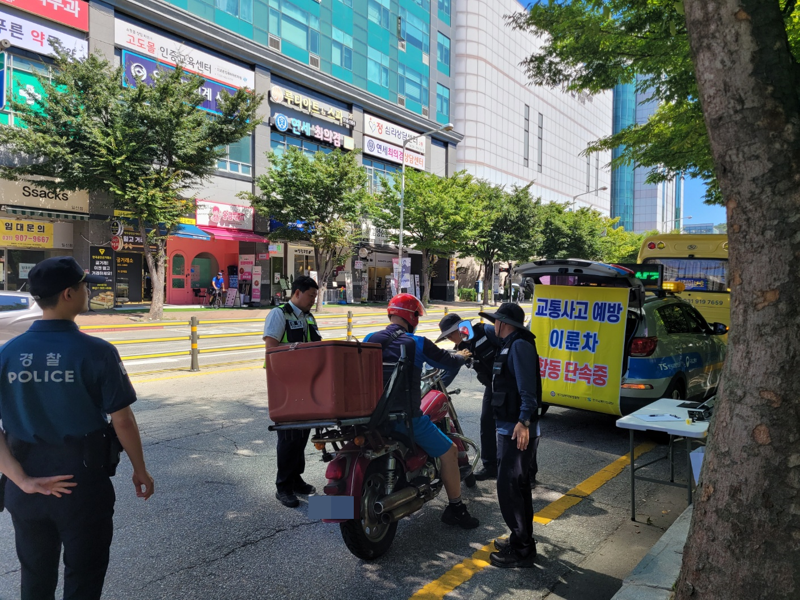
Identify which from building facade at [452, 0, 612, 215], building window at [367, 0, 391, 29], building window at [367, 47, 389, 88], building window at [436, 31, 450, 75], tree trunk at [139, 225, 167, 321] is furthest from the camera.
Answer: building facade at [452, 0, 612, 215]

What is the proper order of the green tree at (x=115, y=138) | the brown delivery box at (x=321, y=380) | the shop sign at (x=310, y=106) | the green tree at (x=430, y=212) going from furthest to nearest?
the green tree at (x=430, y=212)
the shop sign at (x=310, y=106)
the green tree at (x=115, y=138)
the brown delivery box at (x=321, y=380)

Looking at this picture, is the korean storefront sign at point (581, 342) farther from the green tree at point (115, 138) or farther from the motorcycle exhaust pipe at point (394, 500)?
the green tree at point (115, 138)

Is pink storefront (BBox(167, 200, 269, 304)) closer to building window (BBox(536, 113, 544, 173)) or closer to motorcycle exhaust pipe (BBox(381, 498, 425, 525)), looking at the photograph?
motorcycle exhaust pipe (BBox(381, 498, 425, 525))

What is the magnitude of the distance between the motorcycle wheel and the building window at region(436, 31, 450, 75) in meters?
44.7

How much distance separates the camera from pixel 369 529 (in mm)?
3584

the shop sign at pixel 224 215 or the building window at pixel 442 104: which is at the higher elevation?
the building window at pixel 442 104

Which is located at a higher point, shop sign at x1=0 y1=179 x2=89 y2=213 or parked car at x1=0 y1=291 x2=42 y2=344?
shop sign at x1=0 y1=179 x2=89 y2=213

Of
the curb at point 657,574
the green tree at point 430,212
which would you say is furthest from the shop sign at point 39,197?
the curb at point 657,574

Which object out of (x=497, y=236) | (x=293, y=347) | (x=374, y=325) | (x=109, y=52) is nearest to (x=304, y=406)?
(x=293, y=347)

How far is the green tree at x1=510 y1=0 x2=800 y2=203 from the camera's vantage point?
7.43 m

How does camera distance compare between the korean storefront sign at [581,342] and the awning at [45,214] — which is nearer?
the korean storefront sign at [581,342]

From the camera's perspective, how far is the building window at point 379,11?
36.1 m

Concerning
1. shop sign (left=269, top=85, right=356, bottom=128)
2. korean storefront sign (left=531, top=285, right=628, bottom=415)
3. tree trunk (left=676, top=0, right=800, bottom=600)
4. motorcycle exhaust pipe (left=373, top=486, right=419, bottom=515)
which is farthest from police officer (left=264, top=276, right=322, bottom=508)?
shop sign (left=269, top=85, right=356, bottom=128)

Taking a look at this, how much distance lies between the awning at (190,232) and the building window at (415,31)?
74.5ft
